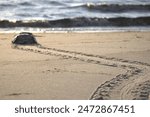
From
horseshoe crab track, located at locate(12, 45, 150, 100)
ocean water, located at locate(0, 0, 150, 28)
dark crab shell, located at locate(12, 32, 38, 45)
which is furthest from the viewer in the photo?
ocean water, located at locate(0, 0, 150, 28)

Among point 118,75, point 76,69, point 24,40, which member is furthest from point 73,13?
point 118,75

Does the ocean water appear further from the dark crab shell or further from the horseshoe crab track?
the horseshoe crab track

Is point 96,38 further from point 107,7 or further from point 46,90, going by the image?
point 107,7

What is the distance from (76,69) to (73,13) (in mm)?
9080

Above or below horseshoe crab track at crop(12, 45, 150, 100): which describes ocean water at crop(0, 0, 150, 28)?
above

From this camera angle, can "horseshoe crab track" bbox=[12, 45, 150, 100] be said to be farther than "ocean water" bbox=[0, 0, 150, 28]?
No

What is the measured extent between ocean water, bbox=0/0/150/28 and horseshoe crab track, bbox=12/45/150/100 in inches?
195

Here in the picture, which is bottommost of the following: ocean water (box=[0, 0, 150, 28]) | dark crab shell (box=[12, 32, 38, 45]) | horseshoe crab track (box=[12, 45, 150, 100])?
horseshoe crab track (box=[12, 45, 150, 100])

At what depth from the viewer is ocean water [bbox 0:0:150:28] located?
44.8ft

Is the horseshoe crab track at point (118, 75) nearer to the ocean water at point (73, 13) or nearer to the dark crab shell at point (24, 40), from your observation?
the dark crab shell at point (24, 40)

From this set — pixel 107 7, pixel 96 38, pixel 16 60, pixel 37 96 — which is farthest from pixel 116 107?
pixel 107 7

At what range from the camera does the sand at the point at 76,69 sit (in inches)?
225

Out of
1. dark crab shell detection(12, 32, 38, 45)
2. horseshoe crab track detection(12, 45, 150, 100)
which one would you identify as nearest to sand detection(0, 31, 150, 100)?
horseshoe crab track detection(12, 45, 150, 100)

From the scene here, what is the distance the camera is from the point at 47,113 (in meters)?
4.82
